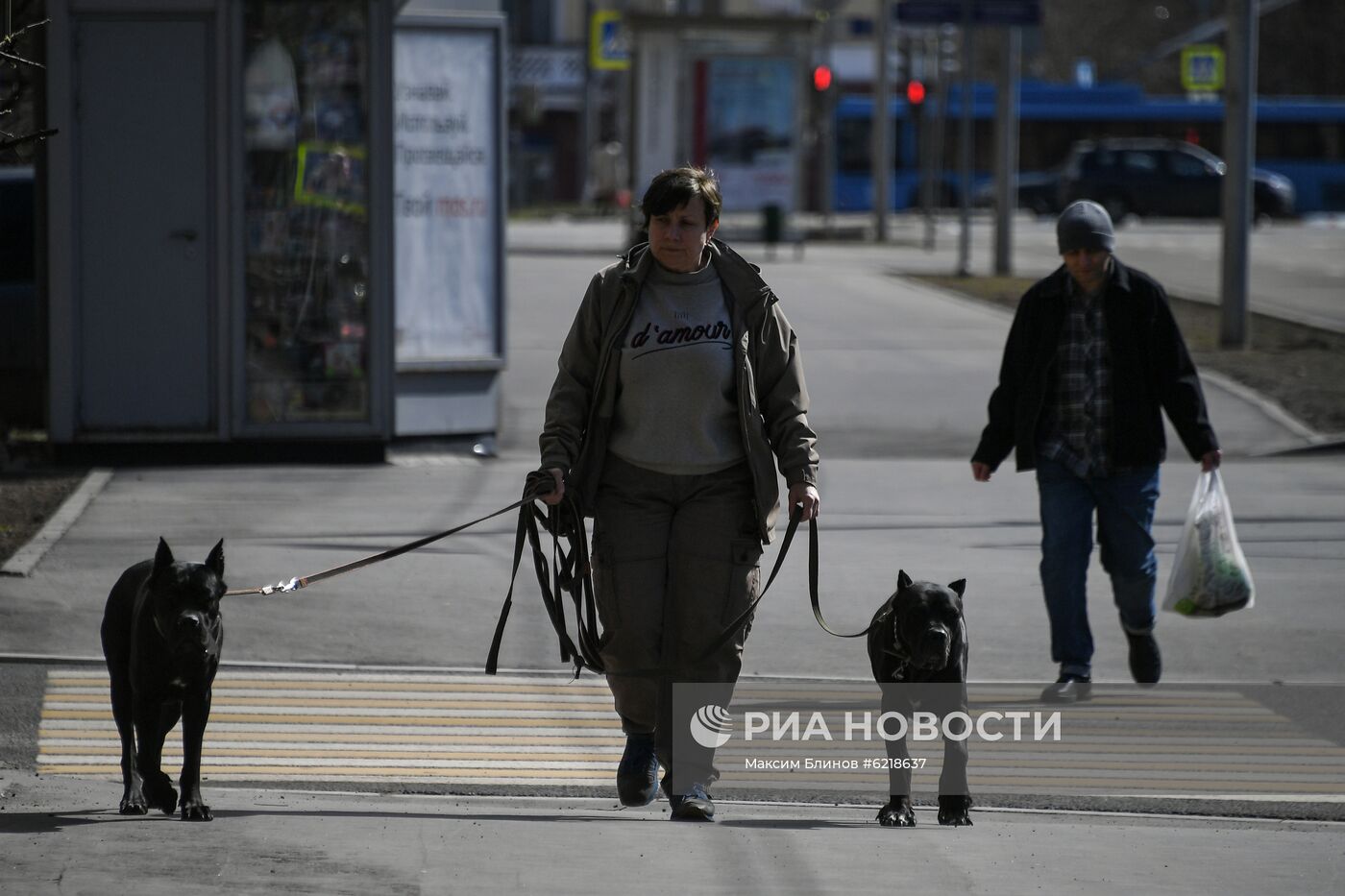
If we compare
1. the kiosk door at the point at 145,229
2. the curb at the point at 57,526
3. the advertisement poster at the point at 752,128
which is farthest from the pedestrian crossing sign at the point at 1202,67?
the curb at the point at 57,526

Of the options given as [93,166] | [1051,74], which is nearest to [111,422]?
[93,166]

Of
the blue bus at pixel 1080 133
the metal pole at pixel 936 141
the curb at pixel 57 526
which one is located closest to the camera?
the curb at pixel 57 526

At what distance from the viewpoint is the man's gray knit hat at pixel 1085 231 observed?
6.66m

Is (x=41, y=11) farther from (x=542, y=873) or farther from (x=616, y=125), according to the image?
(x=616, y=125)

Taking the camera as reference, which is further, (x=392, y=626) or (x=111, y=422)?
(x=111, y=422)

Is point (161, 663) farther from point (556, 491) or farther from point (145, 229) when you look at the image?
point (145, 229)

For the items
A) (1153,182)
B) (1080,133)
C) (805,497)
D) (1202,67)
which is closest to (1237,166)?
(805,497)

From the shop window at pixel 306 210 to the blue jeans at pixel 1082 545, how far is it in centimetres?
570

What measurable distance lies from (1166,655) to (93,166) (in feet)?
21.8

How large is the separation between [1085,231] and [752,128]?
2706cm

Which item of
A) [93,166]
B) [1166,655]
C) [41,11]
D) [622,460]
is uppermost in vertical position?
[41,11]

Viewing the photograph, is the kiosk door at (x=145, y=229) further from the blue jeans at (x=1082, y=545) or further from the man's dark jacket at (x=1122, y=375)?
the blue jeans at (x=1082, y=545)

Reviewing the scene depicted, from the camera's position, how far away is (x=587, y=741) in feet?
20.8

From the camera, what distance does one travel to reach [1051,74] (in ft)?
221
